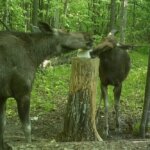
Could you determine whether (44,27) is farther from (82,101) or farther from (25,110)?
(82,101)

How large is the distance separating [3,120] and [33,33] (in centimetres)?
152

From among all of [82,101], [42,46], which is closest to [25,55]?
[42,46]

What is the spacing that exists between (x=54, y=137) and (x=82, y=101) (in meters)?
1.03

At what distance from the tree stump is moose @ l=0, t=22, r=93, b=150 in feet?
1.86

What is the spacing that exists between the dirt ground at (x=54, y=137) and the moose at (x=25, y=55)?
60cm

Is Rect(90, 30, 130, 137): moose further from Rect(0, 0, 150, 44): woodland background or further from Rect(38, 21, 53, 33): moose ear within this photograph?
Rect(0, 0, 150, 44): woodland background

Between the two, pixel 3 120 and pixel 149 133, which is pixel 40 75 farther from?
pixel 3 120

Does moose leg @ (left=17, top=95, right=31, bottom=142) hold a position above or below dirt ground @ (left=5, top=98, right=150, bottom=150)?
above

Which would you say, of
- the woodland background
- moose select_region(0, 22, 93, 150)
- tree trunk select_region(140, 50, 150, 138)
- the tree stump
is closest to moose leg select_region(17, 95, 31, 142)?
moose select_region(0, 22, 93, 150)

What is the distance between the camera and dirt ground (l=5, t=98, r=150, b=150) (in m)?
5.72

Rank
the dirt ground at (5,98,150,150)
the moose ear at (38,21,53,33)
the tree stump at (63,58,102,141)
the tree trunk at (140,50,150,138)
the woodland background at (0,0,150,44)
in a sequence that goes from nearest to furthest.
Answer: the dirt ground at (5,98,150,150), the moose ear at (38,21,53,33), the tree stump at (63,58,102,141), the tree trunk at (140,50,150,138), the woodland background at (0,0,150,44)

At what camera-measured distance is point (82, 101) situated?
757cm

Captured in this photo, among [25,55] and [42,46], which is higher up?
[42,46]

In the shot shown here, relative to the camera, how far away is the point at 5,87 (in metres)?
6.22
